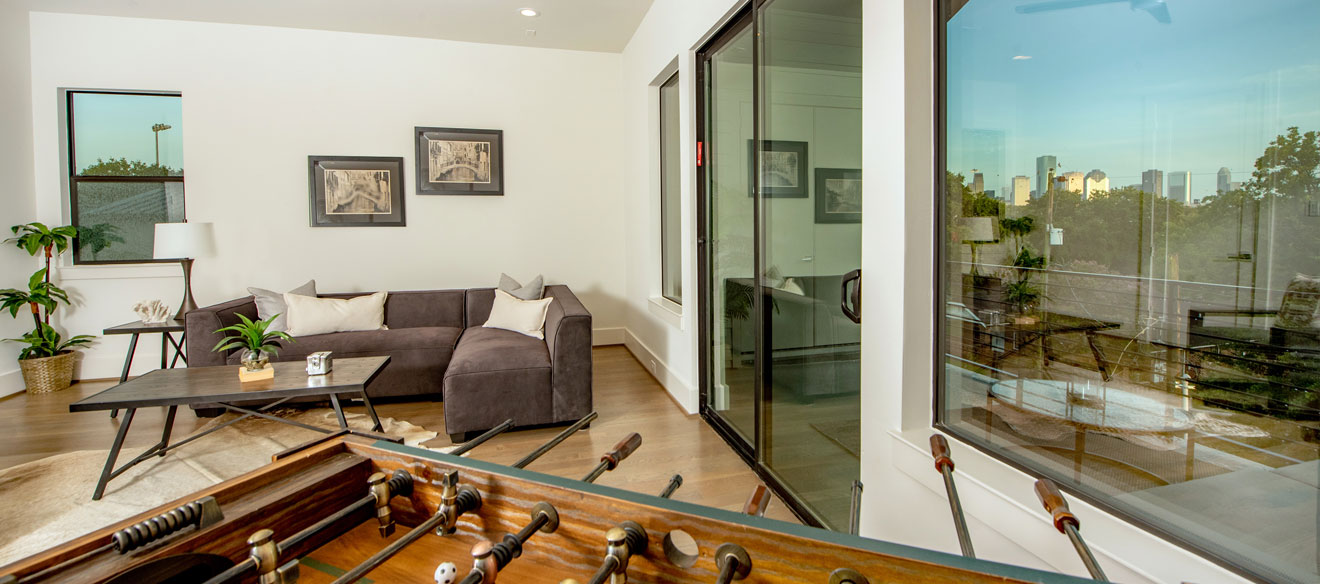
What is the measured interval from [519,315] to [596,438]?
4.37 ft

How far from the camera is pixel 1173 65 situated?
97 cm

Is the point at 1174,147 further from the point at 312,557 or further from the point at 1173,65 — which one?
the point at 312,557

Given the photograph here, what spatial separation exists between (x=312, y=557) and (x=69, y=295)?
5.38 m

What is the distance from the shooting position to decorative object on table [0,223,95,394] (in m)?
4.11

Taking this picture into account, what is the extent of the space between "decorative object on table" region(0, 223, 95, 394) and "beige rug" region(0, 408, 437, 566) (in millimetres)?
1802

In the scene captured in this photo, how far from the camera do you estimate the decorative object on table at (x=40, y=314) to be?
13.5 ft

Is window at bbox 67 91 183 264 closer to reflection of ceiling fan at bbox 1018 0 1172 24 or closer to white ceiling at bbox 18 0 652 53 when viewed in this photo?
white ceiling at bbox 18 0 652 53

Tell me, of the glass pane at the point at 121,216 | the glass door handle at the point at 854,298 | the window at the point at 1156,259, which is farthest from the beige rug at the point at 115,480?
the window at the point at 1156,259

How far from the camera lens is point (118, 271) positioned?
456 centimetres

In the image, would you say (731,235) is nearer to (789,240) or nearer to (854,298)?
(789,240)

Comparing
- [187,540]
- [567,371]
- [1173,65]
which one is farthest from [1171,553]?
[567,371]

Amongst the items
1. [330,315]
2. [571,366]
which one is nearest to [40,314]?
[330,315]

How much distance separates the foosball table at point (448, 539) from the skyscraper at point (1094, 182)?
80 centimetres

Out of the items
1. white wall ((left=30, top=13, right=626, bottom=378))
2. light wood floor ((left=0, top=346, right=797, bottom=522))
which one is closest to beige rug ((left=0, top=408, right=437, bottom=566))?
light wood floor ((left=0, top=346, right=797, bottom=522))
